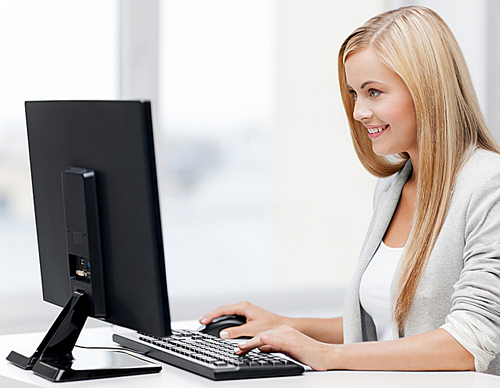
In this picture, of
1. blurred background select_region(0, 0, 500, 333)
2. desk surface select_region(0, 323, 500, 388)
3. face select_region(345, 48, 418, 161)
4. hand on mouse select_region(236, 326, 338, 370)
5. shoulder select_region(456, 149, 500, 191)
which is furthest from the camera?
blurred background select_region(0, 0, 500, 333)

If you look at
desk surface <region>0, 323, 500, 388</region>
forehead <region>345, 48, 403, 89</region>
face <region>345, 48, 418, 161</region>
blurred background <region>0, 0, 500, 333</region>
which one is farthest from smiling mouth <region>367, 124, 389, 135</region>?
blurred background <region>0, 0, 500, 333</region>

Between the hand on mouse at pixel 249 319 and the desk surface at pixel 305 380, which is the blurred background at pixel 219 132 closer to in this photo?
the hand on mouse at pixel 249 319

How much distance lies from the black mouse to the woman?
2 centimetres

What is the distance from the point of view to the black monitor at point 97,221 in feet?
3.52

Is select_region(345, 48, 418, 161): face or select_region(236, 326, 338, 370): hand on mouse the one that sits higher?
select_region(345, 48, 418, 161): face

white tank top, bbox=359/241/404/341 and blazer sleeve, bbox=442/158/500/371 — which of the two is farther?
white tank top, bbox=359/241/404/341

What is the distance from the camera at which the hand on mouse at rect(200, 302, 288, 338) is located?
1575mm

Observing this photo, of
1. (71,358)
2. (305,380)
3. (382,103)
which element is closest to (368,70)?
(382,103)

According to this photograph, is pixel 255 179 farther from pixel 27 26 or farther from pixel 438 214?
pixel 438 214

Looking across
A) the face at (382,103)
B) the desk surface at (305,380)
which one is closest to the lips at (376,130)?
the face at (382,103)

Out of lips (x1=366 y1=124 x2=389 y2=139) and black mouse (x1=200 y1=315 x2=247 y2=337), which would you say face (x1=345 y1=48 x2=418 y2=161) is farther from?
black mouse (x1=200 y1=315 x2=247 y2=337)

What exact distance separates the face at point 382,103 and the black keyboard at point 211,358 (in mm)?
628

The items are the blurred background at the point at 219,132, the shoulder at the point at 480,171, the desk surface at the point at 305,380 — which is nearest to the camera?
the desk surface at the point at 305,380

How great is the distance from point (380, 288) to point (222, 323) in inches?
15.3
